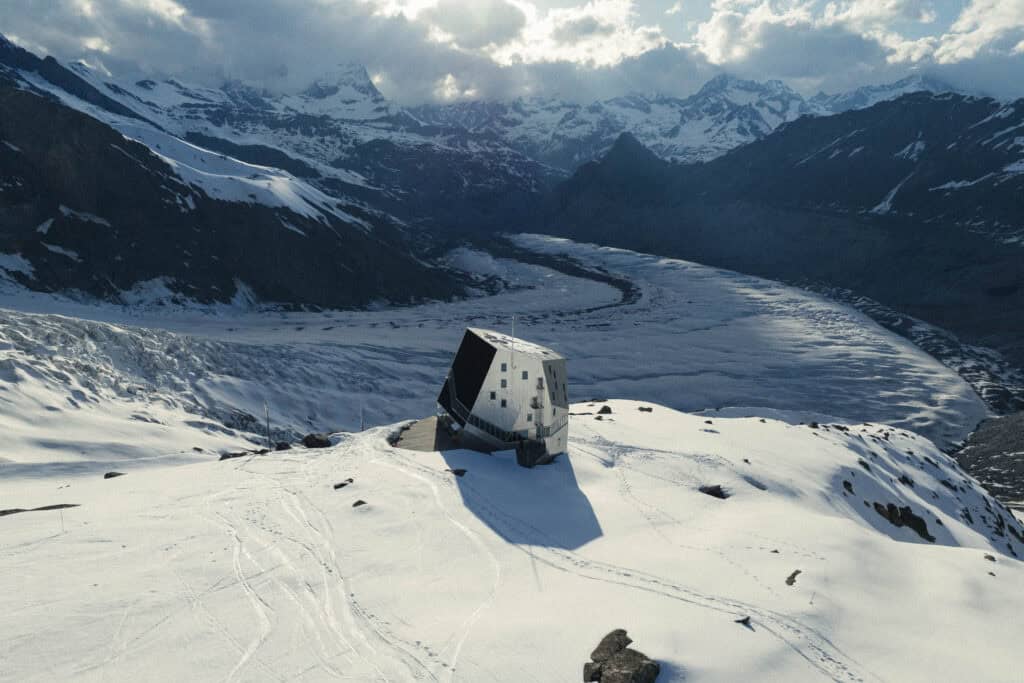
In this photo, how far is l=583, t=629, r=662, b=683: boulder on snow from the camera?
12.5m

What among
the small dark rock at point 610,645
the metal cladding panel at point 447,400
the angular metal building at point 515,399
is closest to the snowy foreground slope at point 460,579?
the small dark rock at point 610,645

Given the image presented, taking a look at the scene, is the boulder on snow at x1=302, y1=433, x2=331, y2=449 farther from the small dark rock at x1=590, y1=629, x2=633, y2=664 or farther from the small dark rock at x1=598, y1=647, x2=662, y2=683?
the small dark rock at x1=598, y1=647, x2=662, y2=683

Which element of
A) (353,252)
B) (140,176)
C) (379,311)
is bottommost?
(379,311)

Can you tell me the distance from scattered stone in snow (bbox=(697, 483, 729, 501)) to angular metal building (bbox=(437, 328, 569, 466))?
6894 mm

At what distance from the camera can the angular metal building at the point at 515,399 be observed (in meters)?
29.8

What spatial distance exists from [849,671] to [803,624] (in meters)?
1.71

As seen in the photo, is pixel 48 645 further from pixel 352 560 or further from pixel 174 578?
pixel 352 560

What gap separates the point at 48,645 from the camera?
12914 mm

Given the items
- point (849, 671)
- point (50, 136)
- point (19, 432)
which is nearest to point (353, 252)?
point (50, 136)

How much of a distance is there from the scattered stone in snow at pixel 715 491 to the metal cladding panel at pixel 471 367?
11.7 m

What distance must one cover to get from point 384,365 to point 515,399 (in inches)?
1943

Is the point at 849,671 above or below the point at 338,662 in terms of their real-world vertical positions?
above

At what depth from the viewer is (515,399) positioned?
3047 centimetres

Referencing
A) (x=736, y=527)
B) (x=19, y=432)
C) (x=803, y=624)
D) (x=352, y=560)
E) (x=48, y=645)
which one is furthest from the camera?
(x=19, y=432)
